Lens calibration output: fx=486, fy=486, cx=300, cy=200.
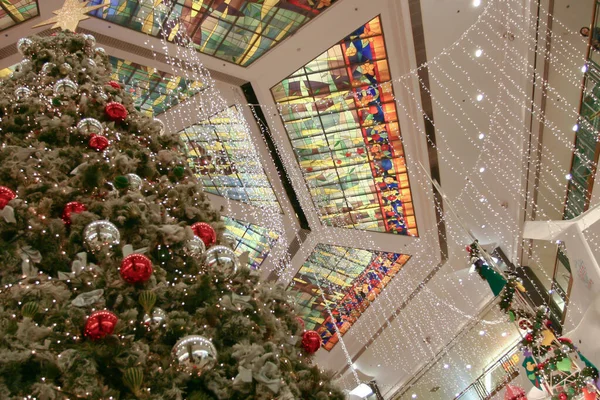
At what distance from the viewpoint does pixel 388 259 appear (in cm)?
1492

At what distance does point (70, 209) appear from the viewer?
2.29 m

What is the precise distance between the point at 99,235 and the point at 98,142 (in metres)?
0.83

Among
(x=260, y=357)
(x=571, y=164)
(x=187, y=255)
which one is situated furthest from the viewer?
(x=571, y=164)

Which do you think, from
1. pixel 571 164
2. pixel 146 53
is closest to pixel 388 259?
pixel 571 164

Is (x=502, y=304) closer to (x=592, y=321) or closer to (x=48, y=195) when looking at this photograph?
(x=592, y=321)

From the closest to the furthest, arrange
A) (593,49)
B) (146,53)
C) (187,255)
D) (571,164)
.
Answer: (187,255)
(593,49)
(146,53)
(571,164)

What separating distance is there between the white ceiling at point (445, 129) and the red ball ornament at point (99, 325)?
20.2 ft

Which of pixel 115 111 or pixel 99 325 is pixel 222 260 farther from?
pixel 115 111

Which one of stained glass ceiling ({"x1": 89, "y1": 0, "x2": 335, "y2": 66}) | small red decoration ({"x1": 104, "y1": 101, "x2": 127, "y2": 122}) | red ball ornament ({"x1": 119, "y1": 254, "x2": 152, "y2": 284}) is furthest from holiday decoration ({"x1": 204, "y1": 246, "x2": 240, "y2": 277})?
stained glass ceiling ({"x1": 89, "y1": 0, "x2": 335, "y2": 66})

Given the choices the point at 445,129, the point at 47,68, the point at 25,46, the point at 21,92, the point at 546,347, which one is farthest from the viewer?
the point at 445,129

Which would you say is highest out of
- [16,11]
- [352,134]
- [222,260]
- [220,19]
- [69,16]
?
[16,11]

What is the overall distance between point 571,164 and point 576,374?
5.34 meters

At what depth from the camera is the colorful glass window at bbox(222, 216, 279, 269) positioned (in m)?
13.8

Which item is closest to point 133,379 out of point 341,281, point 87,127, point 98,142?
point 98,142
